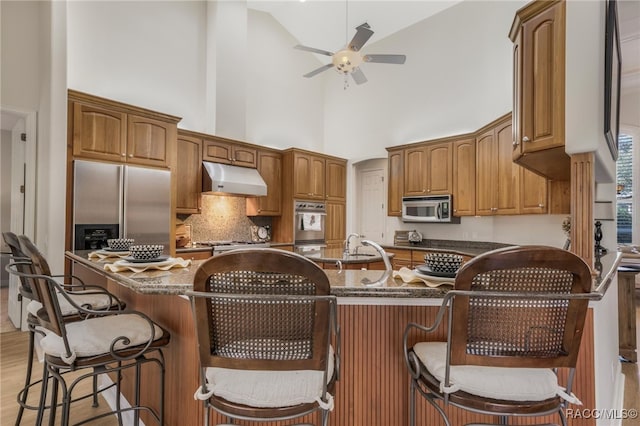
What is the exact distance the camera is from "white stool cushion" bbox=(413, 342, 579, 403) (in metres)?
0.99

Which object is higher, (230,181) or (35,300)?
(230,181)

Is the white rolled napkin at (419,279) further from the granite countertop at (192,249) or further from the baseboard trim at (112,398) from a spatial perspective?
the granite countertop at (192,249)

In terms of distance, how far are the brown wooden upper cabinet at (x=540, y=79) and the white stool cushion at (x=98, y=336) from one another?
7.58 ft

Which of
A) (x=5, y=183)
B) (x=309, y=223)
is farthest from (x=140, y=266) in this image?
(x=5, y=183)

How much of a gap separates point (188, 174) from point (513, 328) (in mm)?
4389

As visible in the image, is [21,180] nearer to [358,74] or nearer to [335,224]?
[358,74]

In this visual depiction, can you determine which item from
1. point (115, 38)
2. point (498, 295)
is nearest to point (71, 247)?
point (115, 38)

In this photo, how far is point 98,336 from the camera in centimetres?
137

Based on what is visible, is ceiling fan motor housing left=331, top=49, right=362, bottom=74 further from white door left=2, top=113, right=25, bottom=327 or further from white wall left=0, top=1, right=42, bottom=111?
white door left=2, top=113, right=25, bottom=327

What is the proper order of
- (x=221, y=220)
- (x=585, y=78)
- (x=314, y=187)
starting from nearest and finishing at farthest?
(x=585, y=78), (x=221, y=220), (x=314, y=187)

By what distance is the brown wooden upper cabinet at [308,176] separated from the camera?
5.62 metres

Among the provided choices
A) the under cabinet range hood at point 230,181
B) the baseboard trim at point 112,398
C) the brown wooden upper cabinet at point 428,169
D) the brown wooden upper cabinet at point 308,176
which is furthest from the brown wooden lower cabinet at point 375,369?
the brown wooden upper cabinet at point 308,176

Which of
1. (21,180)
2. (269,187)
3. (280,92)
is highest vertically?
(280,92)

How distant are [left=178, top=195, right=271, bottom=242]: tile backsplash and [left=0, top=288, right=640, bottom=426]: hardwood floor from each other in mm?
2202
